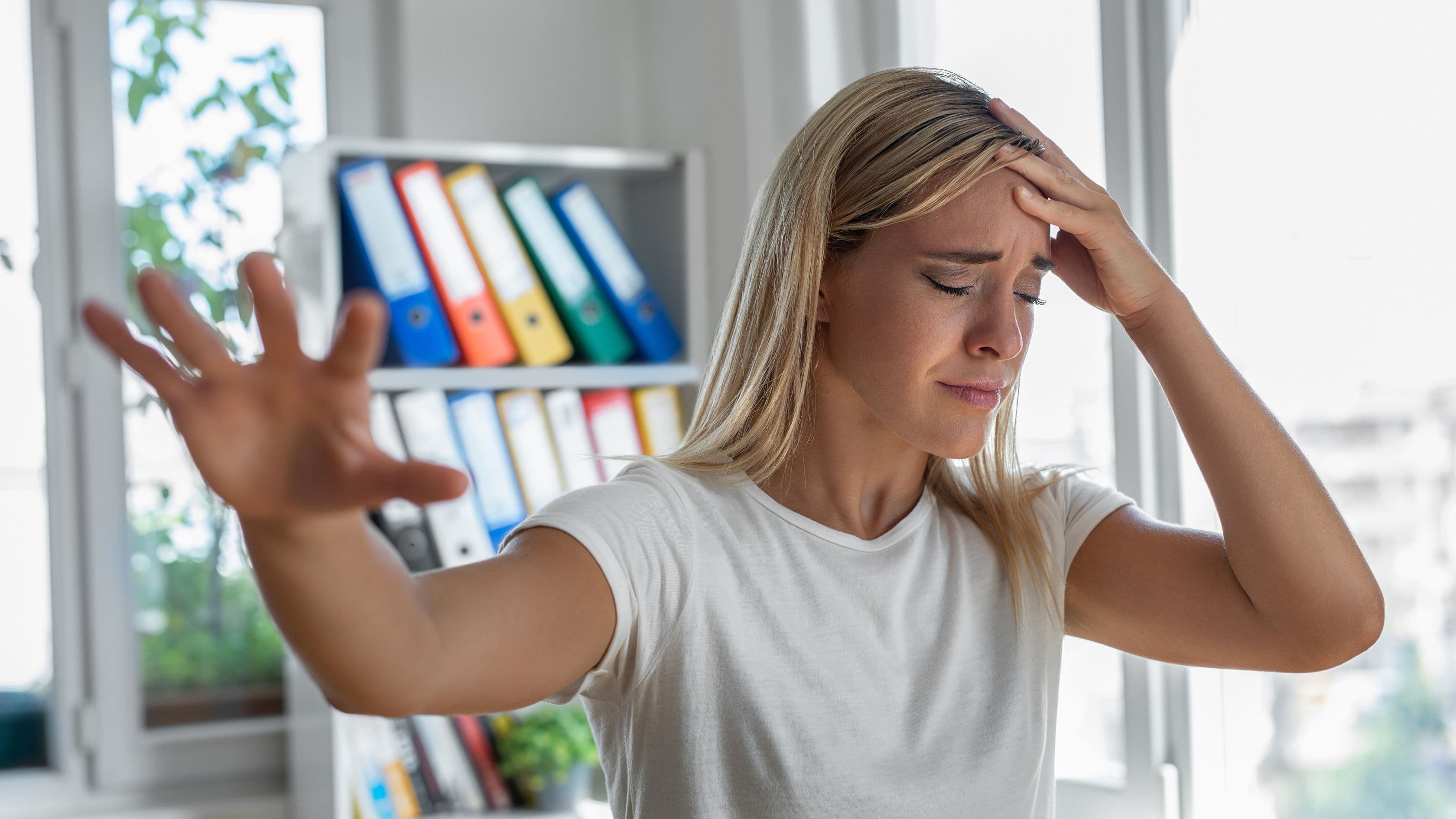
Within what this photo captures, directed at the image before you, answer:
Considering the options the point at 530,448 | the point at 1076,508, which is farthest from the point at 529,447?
the point at 1076,508

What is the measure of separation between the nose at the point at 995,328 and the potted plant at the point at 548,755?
4.07ft

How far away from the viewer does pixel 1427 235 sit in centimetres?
115

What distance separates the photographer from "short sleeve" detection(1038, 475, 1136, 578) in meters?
1.15

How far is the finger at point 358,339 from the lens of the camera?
1.65ft

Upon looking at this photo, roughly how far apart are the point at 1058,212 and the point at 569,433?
1196 mm

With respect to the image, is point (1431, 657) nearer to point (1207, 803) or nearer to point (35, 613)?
point (1207, 803)

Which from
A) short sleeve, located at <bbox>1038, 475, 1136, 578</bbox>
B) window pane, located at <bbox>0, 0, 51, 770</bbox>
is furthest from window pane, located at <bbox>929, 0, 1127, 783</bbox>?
window pane, located at <bbox>0, 0, 51, 770</bbox>

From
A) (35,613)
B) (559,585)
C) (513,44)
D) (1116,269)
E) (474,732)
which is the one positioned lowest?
(474,732)

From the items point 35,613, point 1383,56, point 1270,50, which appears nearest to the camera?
point 1383,56

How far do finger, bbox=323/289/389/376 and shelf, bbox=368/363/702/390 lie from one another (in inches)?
54.0

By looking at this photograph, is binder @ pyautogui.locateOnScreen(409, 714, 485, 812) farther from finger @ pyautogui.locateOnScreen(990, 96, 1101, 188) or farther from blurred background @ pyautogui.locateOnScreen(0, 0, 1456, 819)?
finger @ pyautogui.locateOnScreen(990, 96, 1101, 188)

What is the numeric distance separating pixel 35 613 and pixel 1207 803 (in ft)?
6.62

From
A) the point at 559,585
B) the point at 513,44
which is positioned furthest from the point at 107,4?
the point at 559,585

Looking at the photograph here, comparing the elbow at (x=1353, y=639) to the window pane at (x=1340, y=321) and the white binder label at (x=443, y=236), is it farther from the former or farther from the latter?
the white binder label at (x=443, y=236)
